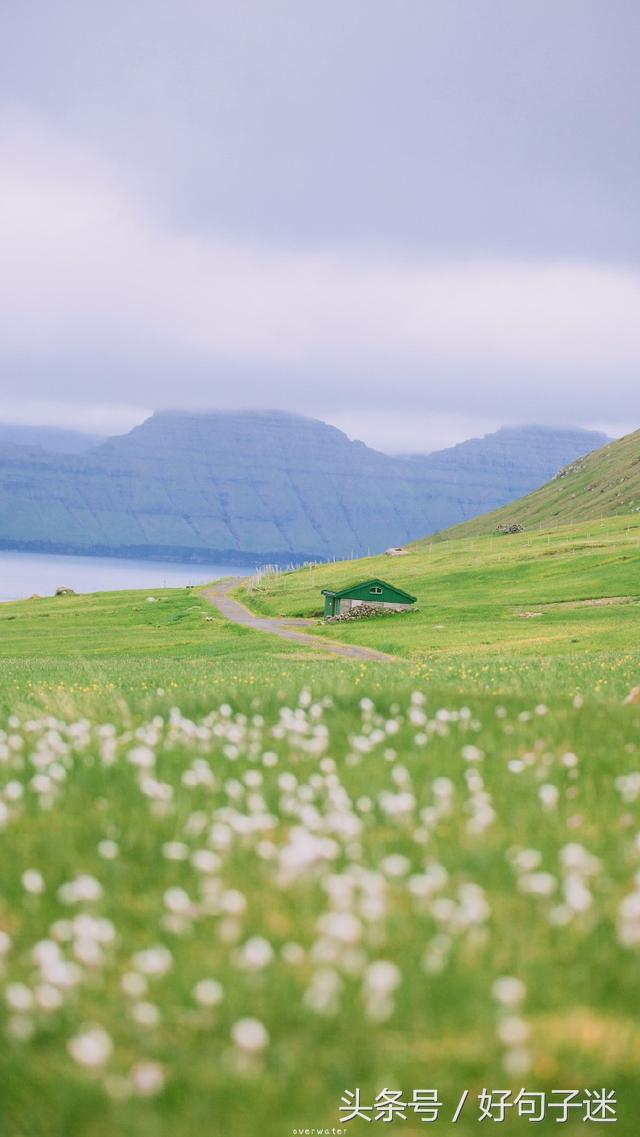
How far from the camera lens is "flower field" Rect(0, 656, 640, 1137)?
4.91m

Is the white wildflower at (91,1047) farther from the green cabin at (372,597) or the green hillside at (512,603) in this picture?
the green cabin at (372,597)

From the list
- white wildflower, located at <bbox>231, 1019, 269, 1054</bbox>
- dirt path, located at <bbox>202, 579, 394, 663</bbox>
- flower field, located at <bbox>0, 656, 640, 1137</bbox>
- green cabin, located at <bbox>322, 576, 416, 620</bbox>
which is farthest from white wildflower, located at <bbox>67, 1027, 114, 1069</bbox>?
green cabin, located at <bbox>322, 576, 416, 620</bbox>

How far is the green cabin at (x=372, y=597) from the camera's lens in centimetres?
11731

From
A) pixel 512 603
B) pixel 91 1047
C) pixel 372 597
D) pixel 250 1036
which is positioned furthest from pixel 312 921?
pixel 372 597

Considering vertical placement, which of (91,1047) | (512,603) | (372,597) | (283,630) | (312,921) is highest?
(372,597)

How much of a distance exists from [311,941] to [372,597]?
112316mm

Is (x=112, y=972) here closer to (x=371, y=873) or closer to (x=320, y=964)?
(x=320, y=964)

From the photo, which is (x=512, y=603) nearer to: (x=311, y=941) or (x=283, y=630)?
(x=283, y=630)

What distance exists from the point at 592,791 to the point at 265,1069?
4551 millimetres

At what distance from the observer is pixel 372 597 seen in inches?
4646

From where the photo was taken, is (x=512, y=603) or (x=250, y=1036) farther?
(x=512, y=603)

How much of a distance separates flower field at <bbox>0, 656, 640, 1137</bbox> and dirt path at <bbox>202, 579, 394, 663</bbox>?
4577 cm

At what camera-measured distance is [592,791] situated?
28.2ft

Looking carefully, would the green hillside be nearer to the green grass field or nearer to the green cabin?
the green cabin
